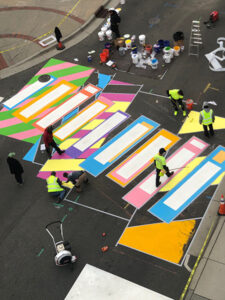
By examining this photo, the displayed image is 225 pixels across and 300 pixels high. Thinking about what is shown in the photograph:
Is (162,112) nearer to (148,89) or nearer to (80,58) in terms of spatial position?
(148,89)

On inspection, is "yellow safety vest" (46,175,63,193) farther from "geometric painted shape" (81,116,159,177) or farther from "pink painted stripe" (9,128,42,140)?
"pink painted stripe" (9,128,42,140)

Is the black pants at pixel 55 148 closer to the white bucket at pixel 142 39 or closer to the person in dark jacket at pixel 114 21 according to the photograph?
the white bucket at pixel 142 39

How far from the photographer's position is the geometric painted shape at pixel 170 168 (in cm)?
1579

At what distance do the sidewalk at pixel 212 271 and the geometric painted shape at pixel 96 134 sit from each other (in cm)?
645

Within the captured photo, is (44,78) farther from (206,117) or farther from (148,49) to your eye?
(206,117)

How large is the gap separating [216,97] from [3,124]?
10.3 metres

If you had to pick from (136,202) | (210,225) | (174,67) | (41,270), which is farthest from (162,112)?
(41,270)

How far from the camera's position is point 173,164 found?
54.7ft

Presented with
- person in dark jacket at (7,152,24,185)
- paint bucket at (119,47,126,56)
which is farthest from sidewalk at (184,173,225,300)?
paint bucket at (119,47,126,56)

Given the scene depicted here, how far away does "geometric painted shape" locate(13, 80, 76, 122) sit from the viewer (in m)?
20.5

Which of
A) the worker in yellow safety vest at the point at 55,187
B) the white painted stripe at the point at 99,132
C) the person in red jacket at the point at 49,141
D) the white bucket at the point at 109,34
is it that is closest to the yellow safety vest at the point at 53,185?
the worker in yellow safety vest at the point at 55,187

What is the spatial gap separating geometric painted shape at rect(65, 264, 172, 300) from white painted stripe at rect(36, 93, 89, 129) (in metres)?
8.28

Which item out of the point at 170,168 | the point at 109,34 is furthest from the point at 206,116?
the point at 109,34

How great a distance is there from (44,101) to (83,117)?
264 centimetres
